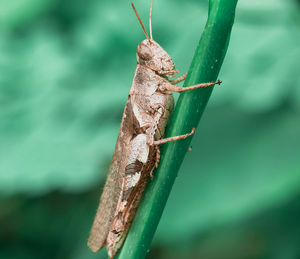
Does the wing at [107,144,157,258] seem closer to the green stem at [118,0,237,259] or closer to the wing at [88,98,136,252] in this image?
the wing at [88,98,136,252]

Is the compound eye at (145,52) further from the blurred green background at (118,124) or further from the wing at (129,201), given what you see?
the blurred green background at (118,124)

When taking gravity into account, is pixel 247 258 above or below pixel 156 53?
below

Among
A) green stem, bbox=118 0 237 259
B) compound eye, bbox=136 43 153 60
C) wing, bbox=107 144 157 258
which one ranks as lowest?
green stem, bbox=118 0 237 259

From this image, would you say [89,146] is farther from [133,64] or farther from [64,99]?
[133,64]

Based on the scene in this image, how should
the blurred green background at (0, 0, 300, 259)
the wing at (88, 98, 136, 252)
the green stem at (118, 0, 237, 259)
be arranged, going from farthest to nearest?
the blurred green background at (0, 0, 300, 259), the wing at (88, 98, 136, 252), the green stem at (118, 0, 237, 259)

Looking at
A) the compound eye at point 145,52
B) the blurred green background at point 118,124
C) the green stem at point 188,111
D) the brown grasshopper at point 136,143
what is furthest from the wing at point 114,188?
the green stem at point 188,111

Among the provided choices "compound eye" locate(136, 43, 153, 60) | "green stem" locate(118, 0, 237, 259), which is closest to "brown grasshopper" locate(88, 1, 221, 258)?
"compound eye" locate(136, 43, 153, 60)

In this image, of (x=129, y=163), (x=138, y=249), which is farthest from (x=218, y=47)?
(x=129, y=163)

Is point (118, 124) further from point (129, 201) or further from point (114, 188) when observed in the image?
point (129, 201)
